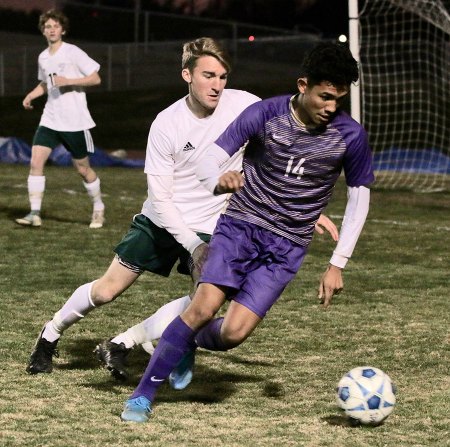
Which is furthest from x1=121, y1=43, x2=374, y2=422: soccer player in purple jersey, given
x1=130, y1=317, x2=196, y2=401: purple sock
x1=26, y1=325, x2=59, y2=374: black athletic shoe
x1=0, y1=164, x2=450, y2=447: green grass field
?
x1=26, y1=325, x2=59, y2=374: black athletic shoe

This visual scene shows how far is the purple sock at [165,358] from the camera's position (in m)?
5.07

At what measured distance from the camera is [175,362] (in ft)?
16.7

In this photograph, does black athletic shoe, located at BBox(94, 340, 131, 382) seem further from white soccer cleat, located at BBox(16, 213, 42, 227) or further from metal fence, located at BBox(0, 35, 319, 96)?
metal fence, located at BBox(0, 35, 319, 96)

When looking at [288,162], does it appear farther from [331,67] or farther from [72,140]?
[72,140]

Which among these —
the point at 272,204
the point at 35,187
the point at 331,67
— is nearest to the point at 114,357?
the point at 272,204

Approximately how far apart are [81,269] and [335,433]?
478cm

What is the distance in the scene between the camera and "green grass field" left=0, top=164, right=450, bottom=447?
493cm

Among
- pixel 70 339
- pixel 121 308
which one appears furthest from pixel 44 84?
pixel 70 339

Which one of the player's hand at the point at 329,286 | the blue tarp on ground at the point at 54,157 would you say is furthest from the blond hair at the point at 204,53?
the blue tarp on ground at the point at 54,157

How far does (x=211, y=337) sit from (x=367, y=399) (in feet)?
2.63

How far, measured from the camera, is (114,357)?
5.81 m

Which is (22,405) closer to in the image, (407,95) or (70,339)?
(70,339)

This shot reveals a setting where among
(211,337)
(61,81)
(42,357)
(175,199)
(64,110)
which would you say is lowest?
(42,357)

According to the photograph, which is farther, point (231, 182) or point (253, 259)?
point (253, 259)
